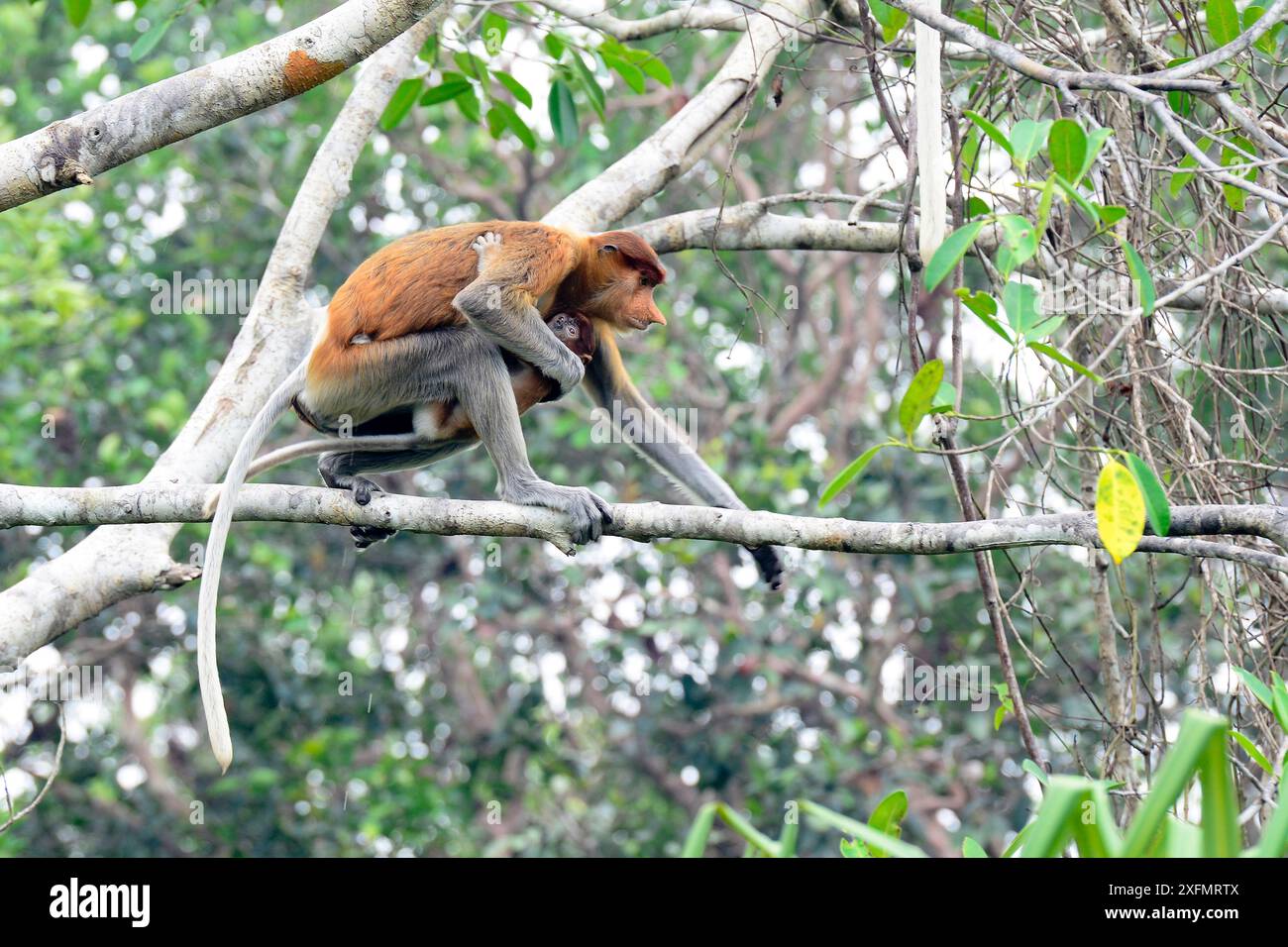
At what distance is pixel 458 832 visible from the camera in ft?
22.7

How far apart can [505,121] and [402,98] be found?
350 millimetres

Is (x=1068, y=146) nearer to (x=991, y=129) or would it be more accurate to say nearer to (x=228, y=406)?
(x=991, y=129)

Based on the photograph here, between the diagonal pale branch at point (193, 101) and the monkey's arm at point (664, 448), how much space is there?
1788 millimetres

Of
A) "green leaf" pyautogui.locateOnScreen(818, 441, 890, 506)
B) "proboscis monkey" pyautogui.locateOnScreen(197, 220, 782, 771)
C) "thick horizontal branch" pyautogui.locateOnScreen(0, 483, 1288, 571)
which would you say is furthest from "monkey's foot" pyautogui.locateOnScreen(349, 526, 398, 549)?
"green leaf" pyautogui.locateOnScreen(818, 441, 890, 506)

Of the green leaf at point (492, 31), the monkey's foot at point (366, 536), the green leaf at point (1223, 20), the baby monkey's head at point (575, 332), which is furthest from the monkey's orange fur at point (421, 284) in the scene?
the green leaf at point (1223, 20)

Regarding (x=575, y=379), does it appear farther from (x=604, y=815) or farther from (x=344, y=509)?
(x=604, y=815)

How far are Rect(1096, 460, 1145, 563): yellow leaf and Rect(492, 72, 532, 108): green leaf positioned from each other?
8.82ft

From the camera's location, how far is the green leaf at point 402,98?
420 cm

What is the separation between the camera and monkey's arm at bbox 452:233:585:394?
3.64m

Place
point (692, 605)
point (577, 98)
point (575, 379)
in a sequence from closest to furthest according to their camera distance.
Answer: point (575, 379), point (692, 605), point (577, 98)

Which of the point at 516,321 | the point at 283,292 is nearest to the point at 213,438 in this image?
the point at 283,292

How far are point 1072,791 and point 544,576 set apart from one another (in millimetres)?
5895

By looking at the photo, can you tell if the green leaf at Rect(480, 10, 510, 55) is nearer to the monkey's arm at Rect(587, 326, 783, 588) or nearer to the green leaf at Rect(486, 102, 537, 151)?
the green leaf at Rect(486, 102, 537, 151)
